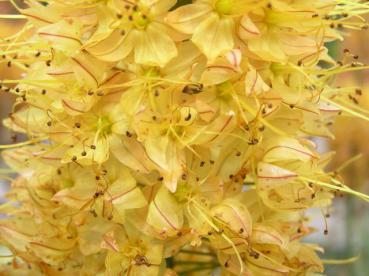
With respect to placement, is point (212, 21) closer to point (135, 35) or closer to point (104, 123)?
point (135, 35)

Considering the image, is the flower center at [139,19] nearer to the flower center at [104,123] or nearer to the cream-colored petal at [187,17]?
the cream-colored petal at [187,17]

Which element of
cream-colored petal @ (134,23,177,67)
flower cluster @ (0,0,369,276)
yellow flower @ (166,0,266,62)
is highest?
yellow flower @ (166,0,266,62)

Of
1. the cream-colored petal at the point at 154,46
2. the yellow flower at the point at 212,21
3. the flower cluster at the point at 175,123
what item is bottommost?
the flower cluster at the point at 175,123

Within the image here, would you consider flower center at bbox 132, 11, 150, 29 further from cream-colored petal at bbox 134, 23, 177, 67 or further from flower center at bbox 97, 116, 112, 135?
flower center at bbox 97, 116, 112, 135

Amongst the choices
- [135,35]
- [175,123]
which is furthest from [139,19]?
[175,123]

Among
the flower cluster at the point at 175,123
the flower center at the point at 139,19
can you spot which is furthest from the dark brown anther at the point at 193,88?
the flower center at the point at 139,19

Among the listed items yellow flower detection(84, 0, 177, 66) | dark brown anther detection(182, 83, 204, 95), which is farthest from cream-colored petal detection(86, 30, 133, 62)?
dark brown anther detection(182, 83, 204, 95)

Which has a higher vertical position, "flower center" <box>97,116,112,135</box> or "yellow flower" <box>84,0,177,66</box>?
"yellow flower" <box>84,0,177,66</box>

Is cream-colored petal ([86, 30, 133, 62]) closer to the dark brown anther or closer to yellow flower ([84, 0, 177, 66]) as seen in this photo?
yellow flower ([84, 0, 177, 66])
